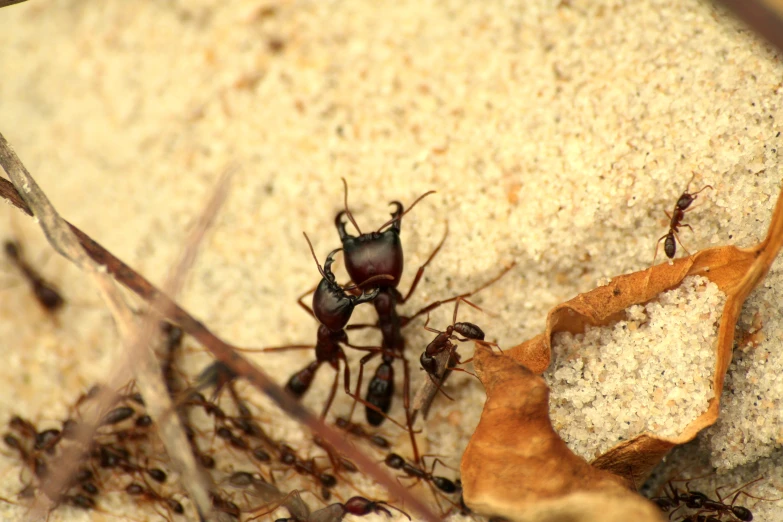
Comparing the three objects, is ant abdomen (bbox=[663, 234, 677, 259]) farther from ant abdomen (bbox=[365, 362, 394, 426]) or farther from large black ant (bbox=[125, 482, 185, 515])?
large black ant (bbox=[125, 482, 185, 515])

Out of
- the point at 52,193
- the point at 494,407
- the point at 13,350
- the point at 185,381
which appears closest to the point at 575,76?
the point at 494,407

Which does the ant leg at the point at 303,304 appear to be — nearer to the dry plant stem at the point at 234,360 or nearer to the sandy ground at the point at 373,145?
the sandy ground at the point at 373,145

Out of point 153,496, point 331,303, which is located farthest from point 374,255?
point 153,496

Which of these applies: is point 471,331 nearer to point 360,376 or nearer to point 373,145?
point 360,376

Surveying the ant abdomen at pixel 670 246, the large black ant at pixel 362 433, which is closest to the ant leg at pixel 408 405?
the large black ant at pixel 362 433

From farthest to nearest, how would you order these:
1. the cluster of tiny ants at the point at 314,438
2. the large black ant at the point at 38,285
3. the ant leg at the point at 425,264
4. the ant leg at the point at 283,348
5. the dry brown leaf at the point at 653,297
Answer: the large black ant at the point at 38,285 → the ant leg at the point at 283,348 → the ant leg at the point at 425,264 → the cluster of tiny ants at the point at 314,438 → the dry brown leaf at the point at 653,297

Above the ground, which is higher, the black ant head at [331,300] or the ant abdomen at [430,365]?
the black ant head at [331,300]
